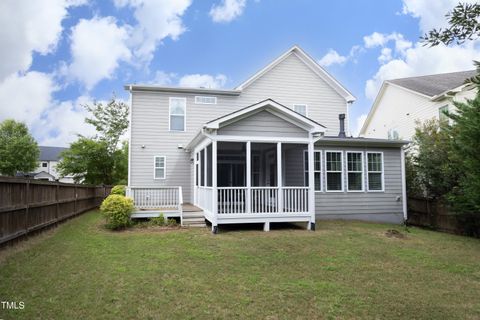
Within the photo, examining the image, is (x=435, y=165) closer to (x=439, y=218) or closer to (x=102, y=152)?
(x=439, y=218)

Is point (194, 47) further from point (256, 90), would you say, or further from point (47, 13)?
point (47, 13)

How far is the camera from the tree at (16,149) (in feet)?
130

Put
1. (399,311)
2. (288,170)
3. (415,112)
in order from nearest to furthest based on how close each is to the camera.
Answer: (399,311) → (288,170) → (415,112)

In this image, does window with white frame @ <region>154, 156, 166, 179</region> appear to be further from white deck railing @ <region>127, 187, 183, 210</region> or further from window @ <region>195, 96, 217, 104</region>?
window @ <region>195, 96, 217, 104</region>

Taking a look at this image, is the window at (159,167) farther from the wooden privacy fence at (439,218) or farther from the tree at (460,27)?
the tree at (460,27)

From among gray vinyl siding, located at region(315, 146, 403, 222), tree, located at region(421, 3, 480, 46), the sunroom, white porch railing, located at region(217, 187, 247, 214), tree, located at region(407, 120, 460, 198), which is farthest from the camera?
gray vinyl siding, located at region(315, 146, 403, 222)

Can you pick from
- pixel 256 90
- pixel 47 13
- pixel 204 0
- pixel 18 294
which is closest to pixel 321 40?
pixel 256 90

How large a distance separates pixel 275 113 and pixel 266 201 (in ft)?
9.43

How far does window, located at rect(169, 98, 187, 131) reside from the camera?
14.9 metres

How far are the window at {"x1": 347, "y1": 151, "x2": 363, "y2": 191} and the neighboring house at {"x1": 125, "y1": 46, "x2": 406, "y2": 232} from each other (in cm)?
4

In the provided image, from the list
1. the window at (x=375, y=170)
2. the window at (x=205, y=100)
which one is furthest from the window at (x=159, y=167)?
Answer: the window at (x=375, y=170)

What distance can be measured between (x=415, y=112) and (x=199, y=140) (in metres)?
15.1

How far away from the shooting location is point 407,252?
7.80 meters

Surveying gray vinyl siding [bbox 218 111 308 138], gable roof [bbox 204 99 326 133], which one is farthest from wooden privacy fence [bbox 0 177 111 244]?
gray vinyl siding [bbox 218 111 308 138]
